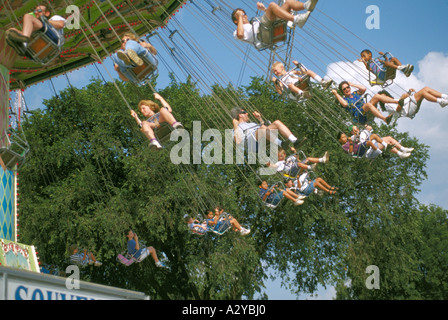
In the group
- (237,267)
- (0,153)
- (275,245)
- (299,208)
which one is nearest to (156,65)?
(0,153)

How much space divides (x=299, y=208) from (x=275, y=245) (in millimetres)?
2046

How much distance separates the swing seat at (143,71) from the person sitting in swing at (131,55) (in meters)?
0.03

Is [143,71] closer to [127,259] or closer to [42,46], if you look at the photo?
[42,46]

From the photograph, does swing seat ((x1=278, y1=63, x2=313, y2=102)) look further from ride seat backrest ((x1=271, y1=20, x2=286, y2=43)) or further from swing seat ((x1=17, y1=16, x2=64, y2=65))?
swing seat ((x1=17, y1=16, x2=64, y2=65))

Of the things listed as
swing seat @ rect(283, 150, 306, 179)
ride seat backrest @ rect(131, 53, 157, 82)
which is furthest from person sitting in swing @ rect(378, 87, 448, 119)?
ride seat backrest @ rect(131, 53, 157, 82)

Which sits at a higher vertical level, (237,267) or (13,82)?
(13,82)

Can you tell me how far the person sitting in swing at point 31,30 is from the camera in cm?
864

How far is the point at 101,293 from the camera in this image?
15.0 ft

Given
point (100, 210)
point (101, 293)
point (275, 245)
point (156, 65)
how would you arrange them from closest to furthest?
point (101, 293) → point (156, 65) → point (100, 210) → point (275, 245)

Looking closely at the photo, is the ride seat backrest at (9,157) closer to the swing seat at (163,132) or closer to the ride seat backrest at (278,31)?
the swing seat at (163,132)

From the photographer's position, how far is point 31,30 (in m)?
8.82

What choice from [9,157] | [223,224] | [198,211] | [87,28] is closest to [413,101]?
[223,224]

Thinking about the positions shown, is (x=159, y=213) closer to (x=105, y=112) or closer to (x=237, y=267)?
(x=237, y=267)
